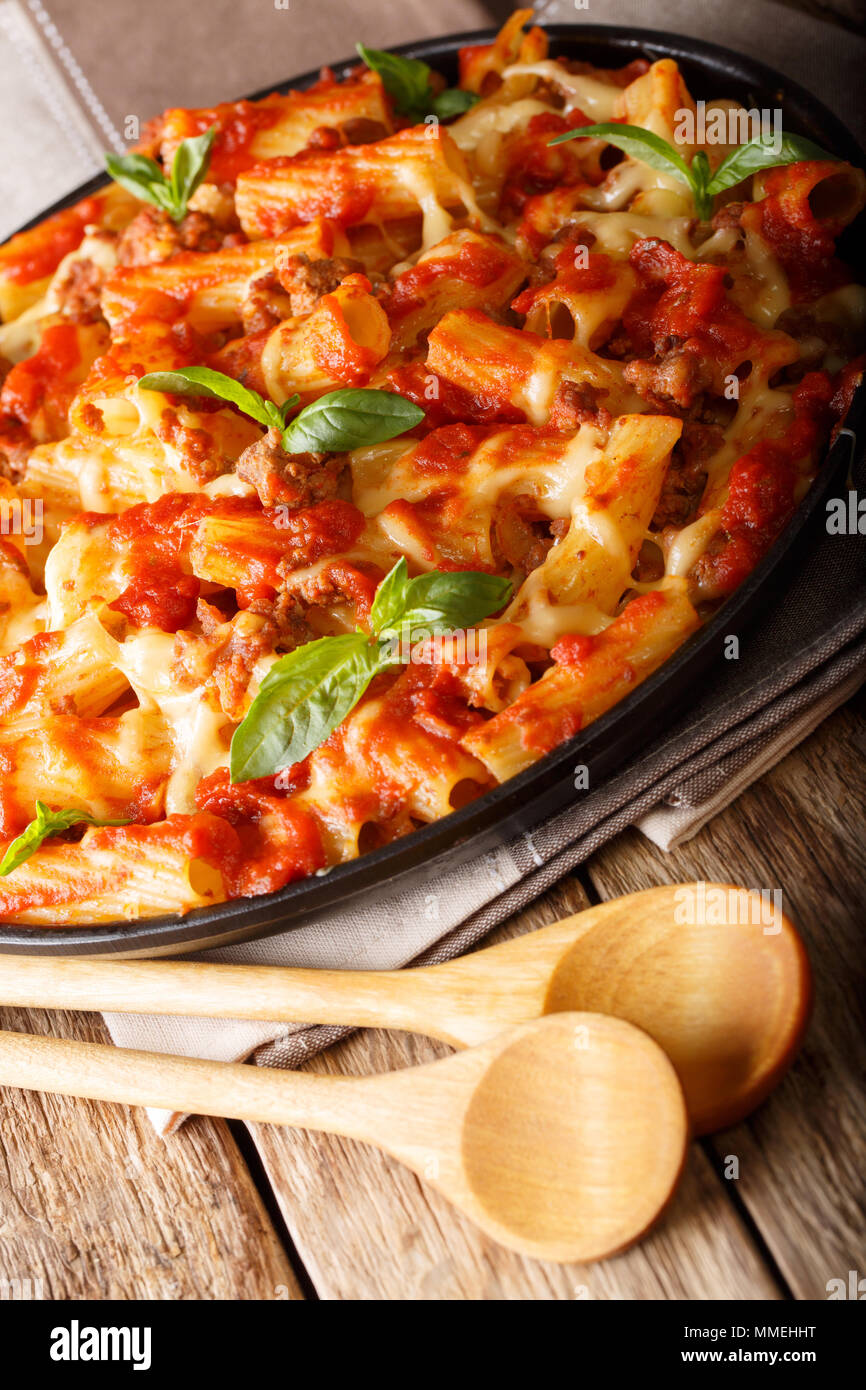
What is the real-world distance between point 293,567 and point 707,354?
934mm

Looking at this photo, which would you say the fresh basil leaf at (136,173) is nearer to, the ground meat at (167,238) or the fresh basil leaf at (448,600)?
the ground meat at (167,238)

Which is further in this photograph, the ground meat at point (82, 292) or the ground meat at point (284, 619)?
the ground meat at point (82, 292)

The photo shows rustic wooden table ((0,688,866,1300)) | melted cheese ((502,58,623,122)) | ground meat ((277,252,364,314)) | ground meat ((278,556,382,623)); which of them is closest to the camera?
rustic wooden table ((0,688,866,1300))

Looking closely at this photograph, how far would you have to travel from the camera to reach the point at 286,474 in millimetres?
2510

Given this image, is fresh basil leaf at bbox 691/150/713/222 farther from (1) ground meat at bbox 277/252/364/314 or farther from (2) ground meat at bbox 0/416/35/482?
(2) ground meat at bbox 0/416/35/482

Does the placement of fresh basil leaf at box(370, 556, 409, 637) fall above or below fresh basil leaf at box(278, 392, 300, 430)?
below

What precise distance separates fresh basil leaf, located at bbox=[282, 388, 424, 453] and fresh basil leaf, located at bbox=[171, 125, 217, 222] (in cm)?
105

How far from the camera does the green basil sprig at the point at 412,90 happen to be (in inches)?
125

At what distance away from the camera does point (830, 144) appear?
2.75m

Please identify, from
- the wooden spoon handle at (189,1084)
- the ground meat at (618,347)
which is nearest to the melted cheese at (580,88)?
the ground meat at (618,347)

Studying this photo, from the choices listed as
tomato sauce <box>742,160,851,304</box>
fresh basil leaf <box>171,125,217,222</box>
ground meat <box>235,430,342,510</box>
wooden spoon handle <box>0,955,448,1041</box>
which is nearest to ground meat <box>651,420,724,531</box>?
tomato sauce <box>742,160,851,304</box>

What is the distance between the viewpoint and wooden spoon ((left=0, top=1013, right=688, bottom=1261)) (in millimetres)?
1874

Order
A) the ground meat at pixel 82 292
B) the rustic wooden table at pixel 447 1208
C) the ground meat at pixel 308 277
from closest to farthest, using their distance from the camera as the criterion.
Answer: the rustic wooden table at pixel 447 1208, the ground meat at pixel 308 277, the ground meat at pixel 82 292
